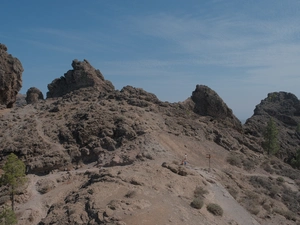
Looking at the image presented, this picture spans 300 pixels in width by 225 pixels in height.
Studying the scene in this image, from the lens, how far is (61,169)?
38031mm

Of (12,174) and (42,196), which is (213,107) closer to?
(42,196)

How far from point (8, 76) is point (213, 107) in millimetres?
43082

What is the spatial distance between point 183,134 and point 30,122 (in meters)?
24.5

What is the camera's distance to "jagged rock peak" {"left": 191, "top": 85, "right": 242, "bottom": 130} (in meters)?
61.5

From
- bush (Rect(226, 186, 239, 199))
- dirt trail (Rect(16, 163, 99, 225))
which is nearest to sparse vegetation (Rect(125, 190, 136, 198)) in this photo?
dirt trail (Rect(16, 163, 99, 225))

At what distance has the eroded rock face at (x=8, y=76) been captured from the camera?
59750 millimetres

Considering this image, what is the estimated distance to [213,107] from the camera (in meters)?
61.7

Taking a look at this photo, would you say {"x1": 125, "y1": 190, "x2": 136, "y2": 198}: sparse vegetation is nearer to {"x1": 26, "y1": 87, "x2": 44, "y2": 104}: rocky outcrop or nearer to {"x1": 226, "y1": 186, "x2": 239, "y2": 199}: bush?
{"x1": 226, "y1": 186, "x2": 239, "y2": 199}: bush

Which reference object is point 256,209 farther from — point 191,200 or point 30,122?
point 30,122

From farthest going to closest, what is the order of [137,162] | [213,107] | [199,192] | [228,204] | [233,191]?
[213,107], [137,162], [233,191], [228,204], [199,192]

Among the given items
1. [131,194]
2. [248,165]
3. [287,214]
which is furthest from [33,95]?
[287,214]

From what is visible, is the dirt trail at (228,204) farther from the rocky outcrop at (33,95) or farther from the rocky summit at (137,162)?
the rocky outcrop at (33,95)

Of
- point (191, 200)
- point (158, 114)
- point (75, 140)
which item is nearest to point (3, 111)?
point (75, 140)

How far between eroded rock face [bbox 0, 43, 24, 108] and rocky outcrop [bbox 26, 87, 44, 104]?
1175cm
